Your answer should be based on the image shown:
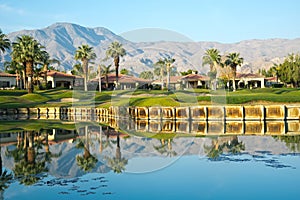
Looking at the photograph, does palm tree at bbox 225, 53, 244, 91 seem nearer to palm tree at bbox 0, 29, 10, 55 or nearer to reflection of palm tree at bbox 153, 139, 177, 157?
palm tree at bbox 0, 29, 10, 55

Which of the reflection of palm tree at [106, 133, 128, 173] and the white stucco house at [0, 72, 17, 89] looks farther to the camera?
the white stucco house at [0, 72, 17, 89]

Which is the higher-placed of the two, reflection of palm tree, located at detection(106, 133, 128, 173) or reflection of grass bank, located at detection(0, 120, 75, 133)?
reflection of grass bank, located at detection(0, 120, 75, 133)

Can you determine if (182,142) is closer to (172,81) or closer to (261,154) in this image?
(261,154)

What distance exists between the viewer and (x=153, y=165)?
23.0 metres

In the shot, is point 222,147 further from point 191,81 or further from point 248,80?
point 248,80

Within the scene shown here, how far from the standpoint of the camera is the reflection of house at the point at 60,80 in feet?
352

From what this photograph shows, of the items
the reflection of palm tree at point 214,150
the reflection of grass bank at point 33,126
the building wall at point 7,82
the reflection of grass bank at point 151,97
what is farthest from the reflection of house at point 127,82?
the reflection of palm tree at point 214,150

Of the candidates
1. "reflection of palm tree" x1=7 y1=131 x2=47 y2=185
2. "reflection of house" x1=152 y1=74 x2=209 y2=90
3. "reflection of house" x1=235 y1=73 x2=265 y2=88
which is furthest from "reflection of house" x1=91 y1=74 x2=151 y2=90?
"reflection of palm tree" x1=7 y1=131 x2=47 y2=185

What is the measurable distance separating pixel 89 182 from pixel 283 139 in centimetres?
1827

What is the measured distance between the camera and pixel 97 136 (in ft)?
121

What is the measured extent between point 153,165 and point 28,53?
64.3 m

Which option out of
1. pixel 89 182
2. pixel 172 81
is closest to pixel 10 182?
pixel 89 182

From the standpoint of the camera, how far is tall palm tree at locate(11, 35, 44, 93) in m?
82.1

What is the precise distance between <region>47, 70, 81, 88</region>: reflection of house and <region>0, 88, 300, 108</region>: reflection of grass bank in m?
18.2
